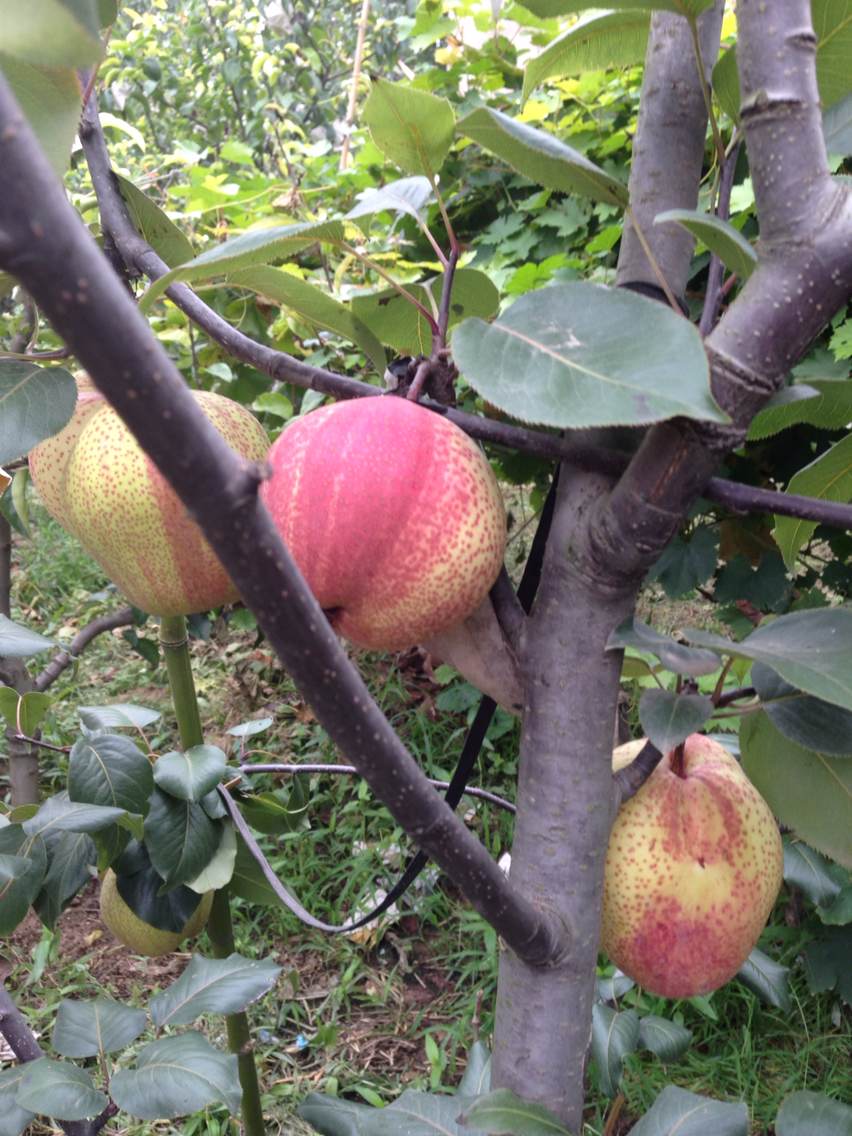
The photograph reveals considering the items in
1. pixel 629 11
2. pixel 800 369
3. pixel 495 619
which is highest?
pixel 629 11

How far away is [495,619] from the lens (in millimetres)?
533

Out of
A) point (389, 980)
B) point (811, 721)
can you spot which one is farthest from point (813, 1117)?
point (389, 980)

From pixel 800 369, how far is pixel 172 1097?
1345 millimetres

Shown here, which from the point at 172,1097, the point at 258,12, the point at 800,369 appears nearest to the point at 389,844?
the point at 800,369

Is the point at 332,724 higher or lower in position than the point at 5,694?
higher

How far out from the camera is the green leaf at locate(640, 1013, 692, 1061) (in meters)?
0.93

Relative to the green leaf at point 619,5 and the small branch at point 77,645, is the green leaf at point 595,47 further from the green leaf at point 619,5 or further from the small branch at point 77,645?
the small branch at point 77,645

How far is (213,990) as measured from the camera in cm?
76

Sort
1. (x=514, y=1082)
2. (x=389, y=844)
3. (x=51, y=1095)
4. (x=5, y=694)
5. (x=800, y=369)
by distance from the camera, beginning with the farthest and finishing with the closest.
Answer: (x=389, y=844) < (x=800, y=369) < (x=5, y=694) < (x=51, y=1095) < (x=514, y=1082)

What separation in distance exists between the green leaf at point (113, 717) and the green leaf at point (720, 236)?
2.21 ft

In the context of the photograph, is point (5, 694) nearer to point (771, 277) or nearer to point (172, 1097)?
point (172, 1097)

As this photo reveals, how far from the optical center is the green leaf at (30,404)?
0.52 meters

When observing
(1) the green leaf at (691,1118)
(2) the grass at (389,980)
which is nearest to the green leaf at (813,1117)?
(1) the green leaf at (691,1118)

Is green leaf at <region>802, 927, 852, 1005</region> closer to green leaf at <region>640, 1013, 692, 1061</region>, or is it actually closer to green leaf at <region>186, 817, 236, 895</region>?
green leaf at <region>640, 1013, 692, 1061</region>
